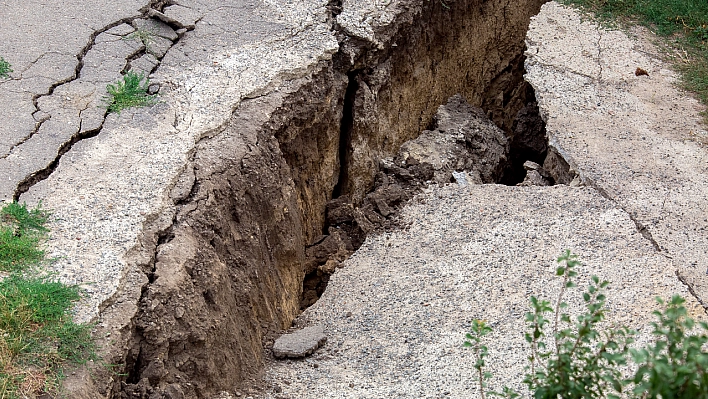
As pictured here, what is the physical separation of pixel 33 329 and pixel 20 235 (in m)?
0.66

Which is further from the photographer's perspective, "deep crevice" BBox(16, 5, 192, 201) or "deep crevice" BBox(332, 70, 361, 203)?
"deep crevice" BBox(332, 70, 361, 203)

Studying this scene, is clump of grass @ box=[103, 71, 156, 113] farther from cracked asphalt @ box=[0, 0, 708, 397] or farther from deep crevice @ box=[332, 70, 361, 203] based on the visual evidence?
deep crevice @ box=[332, 70, 361, 203]

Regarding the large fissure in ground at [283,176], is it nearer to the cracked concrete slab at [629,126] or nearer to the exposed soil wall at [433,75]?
the exposed soil wall at [433,75]

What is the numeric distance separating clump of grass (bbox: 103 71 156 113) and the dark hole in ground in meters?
1.49

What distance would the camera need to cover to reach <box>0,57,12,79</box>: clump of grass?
15.5ft

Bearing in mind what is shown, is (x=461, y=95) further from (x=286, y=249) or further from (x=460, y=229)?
(x=286, y=249)

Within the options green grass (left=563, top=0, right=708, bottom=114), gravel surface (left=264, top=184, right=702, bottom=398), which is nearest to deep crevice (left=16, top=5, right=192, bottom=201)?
gravel surface (left=264, top=184, right=702, bottom=398)

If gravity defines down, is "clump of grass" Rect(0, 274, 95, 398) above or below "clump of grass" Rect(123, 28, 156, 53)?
below

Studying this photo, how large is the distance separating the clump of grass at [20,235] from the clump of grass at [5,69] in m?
1.30

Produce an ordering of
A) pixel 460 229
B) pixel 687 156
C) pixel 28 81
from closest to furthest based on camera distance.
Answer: pixel 28 81 < pixel 460 229 < pixel 687 156

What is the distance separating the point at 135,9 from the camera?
18.0ft

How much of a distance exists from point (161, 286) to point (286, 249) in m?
1.35

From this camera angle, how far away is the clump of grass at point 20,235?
3.53m

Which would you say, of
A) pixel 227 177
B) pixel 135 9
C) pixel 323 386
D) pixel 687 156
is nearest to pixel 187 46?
pixel 135 9
